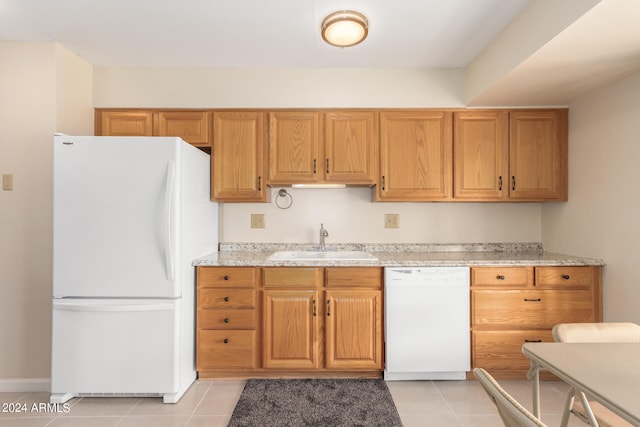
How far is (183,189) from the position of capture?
88.3 inches

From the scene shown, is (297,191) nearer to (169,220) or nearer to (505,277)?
(169,220)

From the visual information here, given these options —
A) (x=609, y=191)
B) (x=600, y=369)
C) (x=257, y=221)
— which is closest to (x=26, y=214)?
(x=257, y=221)

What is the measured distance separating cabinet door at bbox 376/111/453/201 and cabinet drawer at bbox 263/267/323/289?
0.84 meters

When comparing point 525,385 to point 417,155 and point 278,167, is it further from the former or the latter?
point 278,167

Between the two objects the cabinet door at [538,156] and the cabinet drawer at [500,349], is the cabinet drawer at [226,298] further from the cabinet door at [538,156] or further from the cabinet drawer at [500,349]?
the cabinet door at [538,156]

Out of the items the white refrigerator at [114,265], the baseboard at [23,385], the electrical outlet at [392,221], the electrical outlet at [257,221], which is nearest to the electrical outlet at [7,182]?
the white refrigerator at [114,265]

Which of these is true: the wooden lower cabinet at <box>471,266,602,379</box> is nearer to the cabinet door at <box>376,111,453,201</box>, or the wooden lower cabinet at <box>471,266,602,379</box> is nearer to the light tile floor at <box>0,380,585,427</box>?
the light tile floor at <box>0,380,585,427</box>

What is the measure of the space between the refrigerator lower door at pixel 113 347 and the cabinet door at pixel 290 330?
620 millimetres

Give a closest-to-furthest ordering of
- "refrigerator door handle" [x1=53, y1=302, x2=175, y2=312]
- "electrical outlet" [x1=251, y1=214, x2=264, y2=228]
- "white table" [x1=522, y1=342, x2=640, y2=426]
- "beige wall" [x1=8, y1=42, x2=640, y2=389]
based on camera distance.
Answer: "white table" [x1=522, y1=342, x2=640, y2=426], "refrigerator door handle" [x1=53, y1=302, x2=175, y2=312], "beige wall" [x1=8, y1=42, x2=640, y2=389], "electrical outlet" [x1=251, y1=214, x2=264, y2=228]

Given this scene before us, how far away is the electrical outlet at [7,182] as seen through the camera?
2385 mm

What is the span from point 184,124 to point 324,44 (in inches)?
50.0

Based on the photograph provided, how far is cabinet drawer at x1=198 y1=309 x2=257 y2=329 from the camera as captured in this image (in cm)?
244

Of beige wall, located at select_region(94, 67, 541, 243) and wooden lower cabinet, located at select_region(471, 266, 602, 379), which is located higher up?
beige wall, located at select_region(94, 67, 541, 243)

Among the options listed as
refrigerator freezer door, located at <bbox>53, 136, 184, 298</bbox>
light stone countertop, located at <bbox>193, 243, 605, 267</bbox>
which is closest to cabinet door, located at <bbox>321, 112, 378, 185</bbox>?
light stone countertop, located at <bbox>193, 243, 605, 267</bbox>
